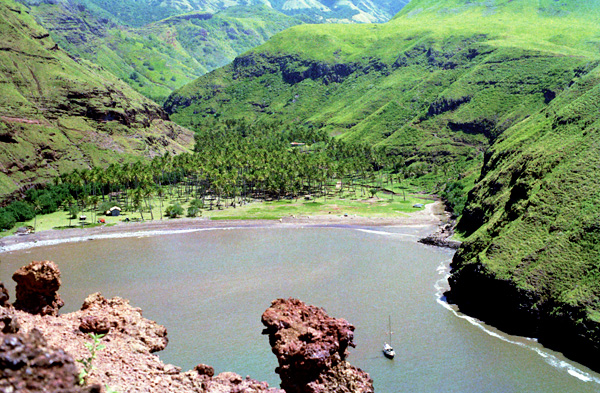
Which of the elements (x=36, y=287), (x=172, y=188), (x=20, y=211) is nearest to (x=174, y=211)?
(x=20, y=211)

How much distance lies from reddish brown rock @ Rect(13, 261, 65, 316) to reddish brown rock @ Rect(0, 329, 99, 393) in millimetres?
21600

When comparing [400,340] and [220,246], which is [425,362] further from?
[220,246]

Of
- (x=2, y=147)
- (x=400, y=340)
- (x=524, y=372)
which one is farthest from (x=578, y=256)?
(x=2, y=147)

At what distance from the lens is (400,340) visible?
56094 millimetres

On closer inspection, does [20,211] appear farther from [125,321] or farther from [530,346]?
[530,346]

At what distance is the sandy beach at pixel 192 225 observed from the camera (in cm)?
11800

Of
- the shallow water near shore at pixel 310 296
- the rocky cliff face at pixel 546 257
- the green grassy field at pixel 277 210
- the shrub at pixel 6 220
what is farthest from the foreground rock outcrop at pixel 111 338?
the shrub at pixel 6 220

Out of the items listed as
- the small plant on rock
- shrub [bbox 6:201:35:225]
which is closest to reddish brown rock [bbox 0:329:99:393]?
the small plant on rock

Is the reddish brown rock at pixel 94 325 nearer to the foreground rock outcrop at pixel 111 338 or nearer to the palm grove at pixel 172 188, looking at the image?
the foreground rock outcrop at pixel 111 338

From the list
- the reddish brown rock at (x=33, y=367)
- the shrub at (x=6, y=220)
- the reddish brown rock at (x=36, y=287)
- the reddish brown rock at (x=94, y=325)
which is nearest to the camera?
the reddish brown rock at (x=33, y=367)

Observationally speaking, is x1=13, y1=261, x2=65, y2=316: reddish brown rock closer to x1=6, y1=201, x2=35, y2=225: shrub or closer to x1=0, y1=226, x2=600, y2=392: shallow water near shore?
x1=0, y1=226, x2=600, y2=392: shallow water near shore

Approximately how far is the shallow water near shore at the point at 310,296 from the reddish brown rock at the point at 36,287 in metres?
19.0

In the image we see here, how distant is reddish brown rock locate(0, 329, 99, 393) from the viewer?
38.4 ft

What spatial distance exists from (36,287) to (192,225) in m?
108
